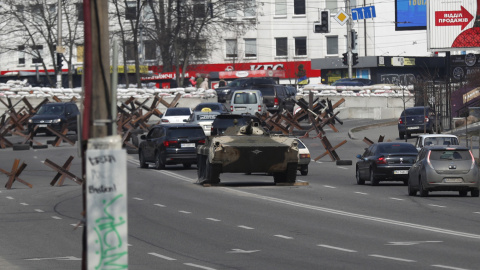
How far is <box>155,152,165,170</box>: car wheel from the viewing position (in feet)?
116

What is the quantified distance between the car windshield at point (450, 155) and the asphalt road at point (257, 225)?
1.12m

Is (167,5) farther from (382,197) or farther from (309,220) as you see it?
(309,220)

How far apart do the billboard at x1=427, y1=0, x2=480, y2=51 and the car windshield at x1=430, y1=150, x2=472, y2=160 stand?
32.0 meters

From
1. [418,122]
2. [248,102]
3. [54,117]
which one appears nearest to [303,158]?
[418,122]

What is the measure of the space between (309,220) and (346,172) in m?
15.4

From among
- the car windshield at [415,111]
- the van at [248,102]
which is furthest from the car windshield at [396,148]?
the van at [248,102]

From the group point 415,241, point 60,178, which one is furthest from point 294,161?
point 415,241

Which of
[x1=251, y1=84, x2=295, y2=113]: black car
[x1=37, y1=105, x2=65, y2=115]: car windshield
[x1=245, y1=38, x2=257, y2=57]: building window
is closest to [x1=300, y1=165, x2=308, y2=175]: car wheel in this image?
[x1=37, y1=105, x2=65, y2=115]: car windshield

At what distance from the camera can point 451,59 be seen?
2420 inches

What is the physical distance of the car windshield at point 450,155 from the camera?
26.9 m

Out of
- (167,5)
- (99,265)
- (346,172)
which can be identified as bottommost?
(346,172)

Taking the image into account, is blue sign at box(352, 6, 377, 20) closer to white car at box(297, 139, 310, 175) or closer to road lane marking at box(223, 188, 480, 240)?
white car at box(297, 139, 310, 175)

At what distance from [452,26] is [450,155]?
3302 centimetres

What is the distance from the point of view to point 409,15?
84875mm
